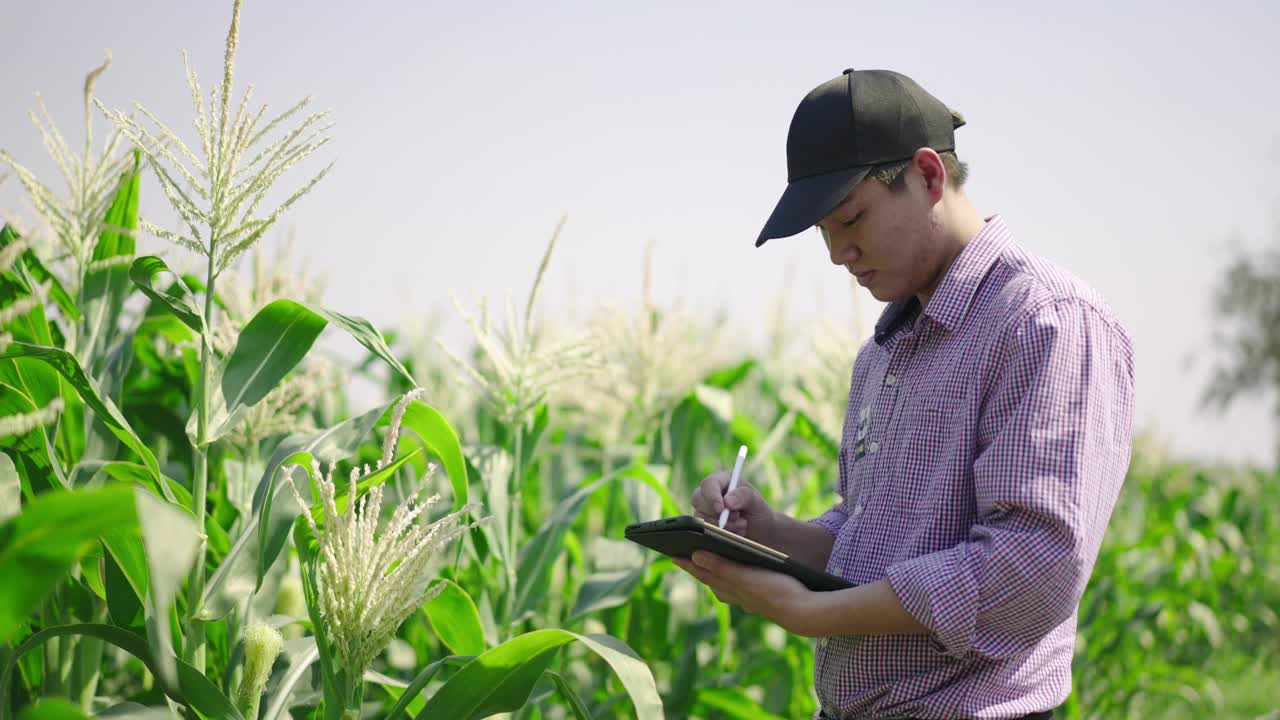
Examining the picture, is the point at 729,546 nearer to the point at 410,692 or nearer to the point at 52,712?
the point at 410,692

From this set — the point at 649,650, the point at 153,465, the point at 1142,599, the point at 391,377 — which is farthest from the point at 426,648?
the point at 1142,599

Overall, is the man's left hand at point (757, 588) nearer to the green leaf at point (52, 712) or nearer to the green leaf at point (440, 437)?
the green leaf at point (440, 437)

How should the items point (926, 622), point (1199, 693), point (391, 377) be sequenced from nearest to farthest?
1. point (926, 622)
2. point (391, 377)
3. point (1199, 693)

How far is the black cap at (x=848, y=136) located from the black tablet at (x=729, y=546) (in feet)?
1.84

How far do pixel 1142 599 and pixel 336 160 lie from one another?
4741 millimetres

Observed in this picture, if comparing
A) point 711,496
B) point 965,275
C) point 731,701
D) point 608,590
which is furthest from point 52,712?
point 731,701

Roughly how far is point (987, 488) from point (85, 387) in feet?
5.08

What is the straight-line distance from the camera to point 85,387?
1770 millimetres

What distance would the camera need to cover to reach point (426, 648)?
10.5 ft

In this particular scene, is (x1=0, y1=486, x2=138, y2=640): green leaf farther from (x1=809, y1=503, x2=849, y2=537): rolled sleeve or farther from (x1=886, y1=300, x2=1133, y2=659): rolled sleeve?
(x1=809, y1=503, x2=849, y2=537): rolled sleeve

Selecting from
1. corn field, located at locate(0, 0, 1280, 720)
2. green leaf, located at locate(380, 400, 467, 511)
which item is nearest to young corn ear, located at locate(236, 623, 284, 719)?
corn field, located at locate(0, 0, 1280, 720)

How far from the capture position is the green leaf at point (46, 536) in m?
1.08

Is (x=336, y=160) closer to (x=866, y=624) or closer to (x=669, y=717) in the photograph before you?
(x=866, y=624)

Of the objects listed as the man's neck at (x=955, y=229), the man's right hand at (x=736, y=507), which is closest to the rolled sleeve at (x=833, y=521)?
the man's right hand at (x=736, y=507)
